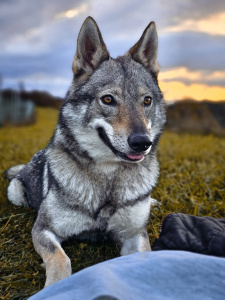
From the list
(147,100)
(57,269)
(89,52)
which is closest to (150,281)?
(57,269)

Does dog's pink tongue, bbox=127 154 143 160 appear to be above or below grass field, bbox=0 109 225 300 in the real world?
above

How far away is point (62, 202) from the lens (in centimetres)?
285

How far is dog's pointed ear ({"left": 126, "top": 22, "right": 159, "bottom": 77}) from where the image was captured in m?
3.19

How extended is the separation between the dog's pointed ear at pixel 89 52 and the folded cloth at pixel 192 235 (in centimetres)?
152

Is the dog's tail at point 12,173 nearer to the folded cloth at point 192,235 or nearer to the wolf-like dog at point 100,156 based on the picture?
the wolf-like dog at point 100,156

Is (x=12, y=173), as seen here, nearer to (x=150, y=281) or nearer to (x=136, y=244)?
(x=136, y=244)

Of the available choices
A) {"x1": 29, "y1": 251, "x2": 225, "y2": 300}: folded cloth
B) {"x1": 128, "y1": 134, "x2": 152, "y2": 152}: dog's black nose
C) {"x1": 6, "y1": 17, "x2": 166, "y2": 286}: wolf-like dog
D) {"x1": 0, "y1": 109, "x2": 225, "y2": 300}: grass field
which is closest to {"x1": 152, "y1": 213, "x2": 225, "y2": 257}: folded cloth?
{"x1": 29, "y1": 251, "x2": 225, "y2": 300}: folded cloth

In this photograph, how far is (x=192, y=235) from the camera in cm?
236

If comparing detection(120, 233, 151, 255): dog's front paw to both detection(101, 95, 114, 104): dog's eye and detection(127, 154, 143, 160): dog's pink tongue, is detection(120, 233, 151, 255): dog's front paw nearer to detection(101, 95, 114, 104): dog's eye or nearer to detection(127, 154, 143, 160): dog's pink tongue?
detection(127, 154, 143, 160): dog's pink tongue

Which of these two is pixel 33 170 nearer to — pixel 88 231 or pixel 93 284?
pixel 88 231

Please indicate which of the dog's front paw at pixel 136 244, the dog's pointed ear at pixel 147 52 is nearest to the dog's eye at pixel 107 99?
the dog's pointed ear at pixel 147 52

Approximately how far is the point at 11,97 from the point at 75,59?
1958 cm

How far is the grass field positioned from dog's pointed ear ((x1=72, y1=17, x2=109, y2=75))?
80 centimetres

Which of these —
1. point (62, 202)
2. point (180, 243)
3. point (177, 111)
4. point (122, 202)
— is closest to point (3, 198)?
point (62, 202)
